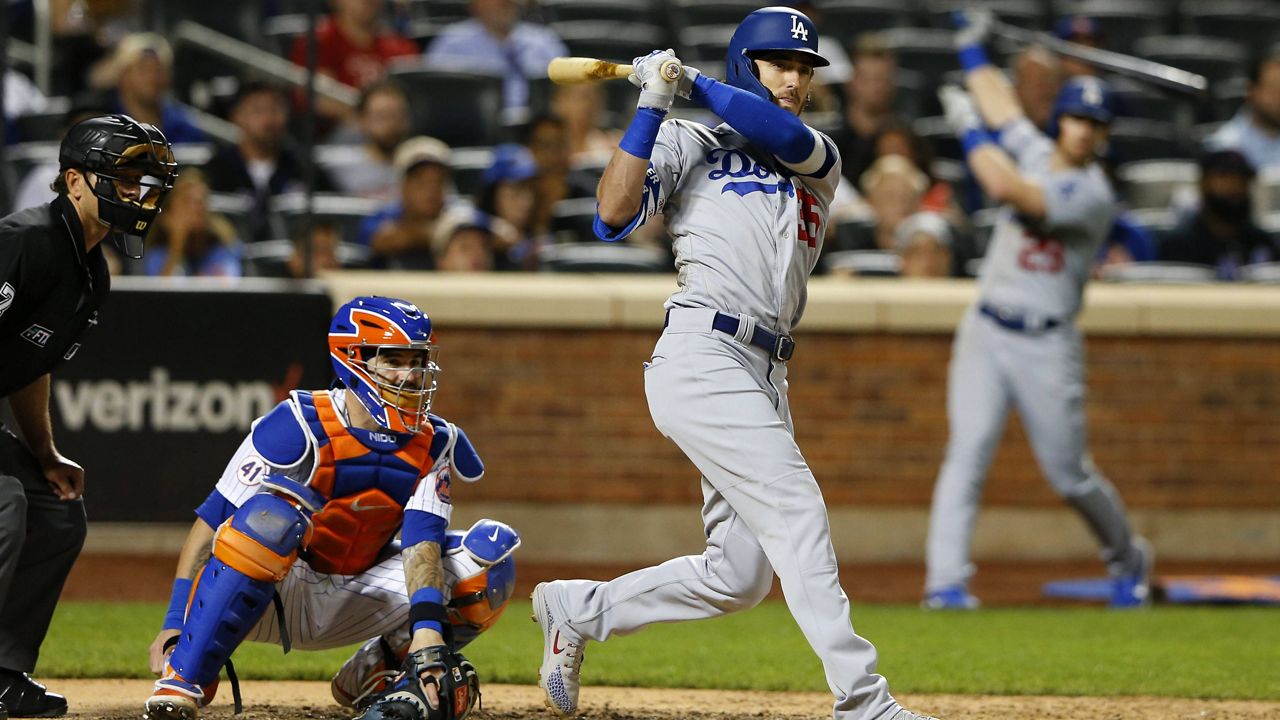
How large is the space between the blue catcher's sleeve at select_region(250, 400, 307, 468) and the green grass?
1484mm

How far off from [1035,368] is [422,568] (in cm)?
398

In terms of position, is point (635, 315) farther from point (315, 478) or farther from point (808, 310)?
point (315, 478)

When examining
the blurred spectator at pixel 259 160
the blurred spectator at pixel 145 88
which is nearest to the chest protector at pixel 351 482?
the blurred spectator at pixel 259 160

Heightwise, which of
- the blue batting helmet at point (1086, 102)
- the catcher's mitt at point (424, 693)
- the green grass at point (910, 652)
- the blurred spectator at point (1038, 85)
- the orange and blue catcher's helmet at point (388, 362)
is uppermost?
the blue batting helmet at point (1086, 102)

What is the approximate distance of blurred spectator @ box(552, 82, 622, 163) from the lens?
1010 cm

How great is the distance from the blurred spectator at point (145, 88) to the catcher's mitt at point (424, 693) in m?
5.93

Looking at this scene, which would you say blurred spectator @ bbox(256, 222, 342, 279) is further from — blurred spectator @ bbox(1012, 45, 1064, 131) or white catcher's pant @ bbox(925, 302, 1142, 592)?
blurred spectator @ bbox(1012, 45, 1064, 131)

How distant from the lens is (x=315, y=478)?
4.01m

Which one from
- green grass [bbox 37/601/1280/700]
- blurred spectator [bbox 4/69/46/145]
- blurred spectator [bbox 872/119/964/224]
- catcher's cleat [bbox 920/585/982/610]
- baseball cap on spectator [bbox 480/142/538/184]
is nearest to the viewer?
green grass [bbox 37/601/1280/700]

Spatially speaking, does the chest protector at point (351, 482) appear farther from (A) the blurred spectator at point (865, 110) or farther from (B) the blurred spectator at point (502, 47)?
(B) the blurred spectator at point (502, 47)

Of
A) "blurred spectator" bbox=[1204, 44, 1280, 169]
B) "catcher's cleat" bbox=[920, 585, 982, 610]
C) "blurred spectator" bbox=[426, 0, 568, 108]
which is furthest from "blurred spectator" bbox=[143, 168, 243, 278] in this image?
"blurred spectator" bbox=[1204, 44, 1280, 169]

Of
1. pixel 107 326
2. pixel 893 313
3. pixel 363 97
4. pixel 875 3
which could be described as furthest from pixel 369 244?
pixel 875 3

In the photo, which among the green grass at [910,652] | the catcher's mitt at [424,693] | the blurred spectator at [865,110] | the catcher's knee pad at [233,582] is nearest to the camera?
the catcher's mitt at [424,693]

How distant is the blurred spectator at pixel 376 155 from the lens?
9641 millimetres
